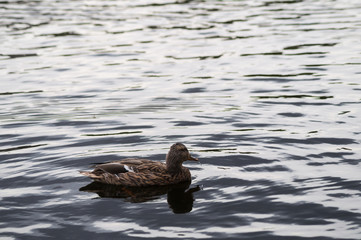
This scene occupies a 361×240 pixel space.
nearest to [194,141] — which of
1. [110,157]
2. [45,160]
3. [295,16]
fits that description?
[110,157]

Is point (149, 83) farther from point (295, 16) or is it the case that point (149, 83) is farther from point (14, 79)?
point (295, 16)

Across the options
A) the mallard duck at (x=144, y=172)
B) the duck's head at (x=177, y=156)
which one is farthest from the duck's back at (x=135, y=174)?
the duck's head at (x=177, y=156)

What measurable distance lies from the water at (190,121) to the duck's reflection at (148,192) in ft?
0.12

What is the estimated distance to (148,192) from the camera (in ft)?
36.5

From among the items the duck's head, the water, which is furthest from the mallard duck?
the water

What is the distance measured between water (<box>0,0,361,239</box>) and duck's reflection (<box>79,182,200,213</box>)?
0.04m

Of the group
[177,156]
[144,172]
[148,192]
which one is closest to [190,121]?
[177,156]

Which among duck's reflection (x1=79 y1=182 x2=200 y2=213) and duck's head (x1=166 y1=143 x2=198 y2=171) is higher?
duck's head (x1=166 y1=143 x2=198 y2=171)

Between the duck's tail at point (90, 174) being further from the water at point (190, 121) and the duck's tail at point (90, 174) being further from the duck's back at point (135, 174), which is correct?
the water at point (190, 121)

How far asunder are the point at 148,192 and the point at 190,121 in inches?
159

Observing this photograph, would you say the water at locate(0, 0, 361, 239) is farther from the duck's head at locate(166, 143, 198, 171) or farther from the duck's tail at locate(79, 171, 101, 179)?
the duck's head at locate(166, 143, 198, 171)

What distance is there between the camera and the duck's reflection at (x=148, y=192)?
34.6 feet

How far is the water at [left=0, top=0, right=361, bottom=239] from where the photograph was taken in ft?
31.6

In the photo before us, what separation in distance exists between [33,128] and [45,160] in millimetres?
2552
